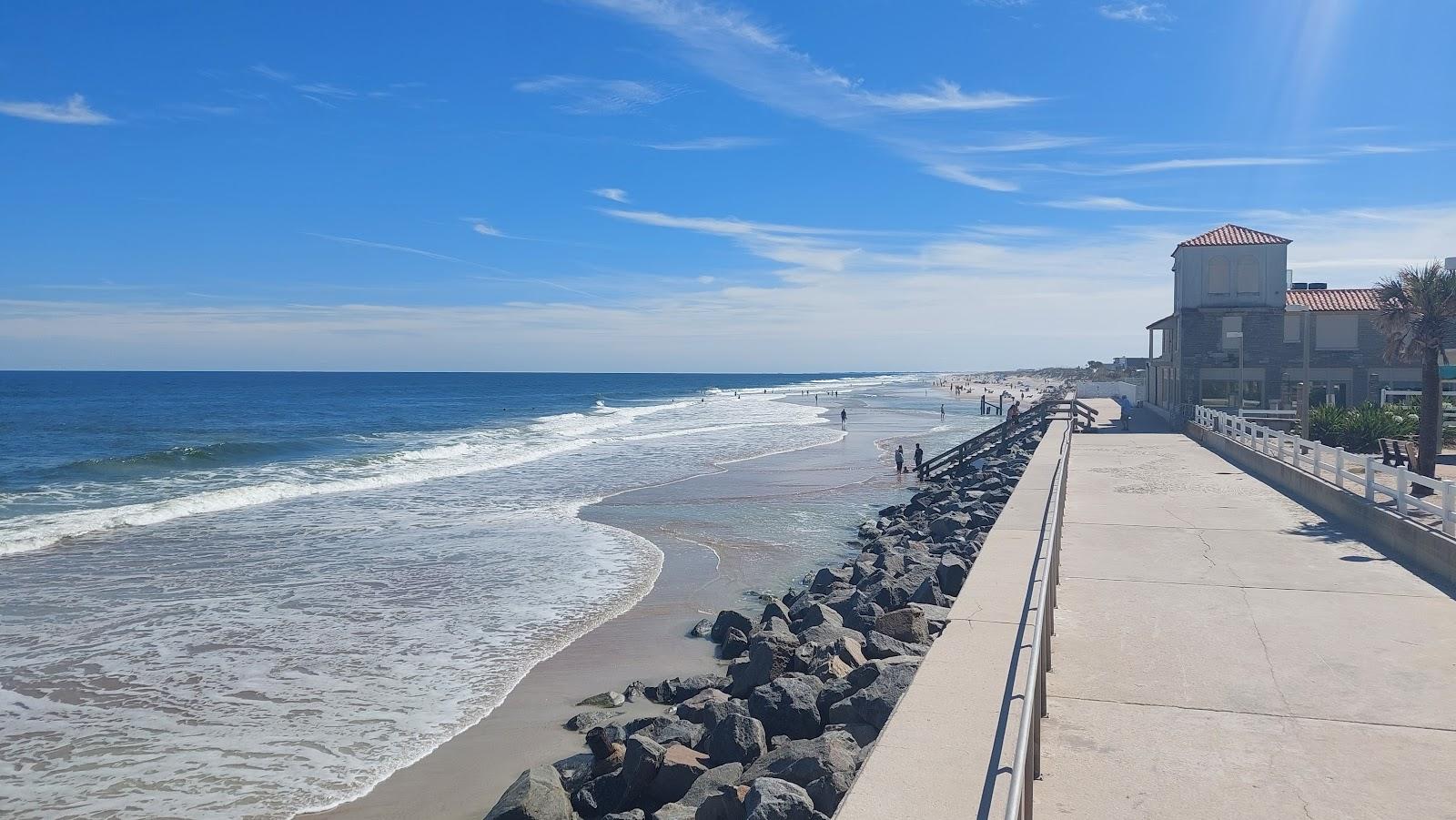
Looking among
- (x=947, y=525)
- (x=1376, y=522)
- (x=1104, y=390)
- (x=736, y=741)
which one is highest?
(x=1104, y=390)

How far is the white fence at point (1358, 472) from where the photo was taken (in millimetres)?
10217

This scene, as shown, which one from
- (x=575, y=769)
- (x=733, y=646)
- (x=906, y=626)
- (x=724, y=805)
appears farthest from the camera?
(x=733, y=646)

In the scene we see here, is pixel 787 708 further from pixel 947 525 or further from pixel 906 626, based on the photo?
pixel 947 525

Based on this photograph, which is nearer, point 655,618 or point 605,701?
point 605,701

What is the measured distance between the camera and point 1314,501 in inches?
564

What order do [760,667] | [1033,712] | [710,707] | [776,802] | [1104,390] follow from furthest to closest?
[1104,390]
[760,667]
[710,707]
[776,802]
[1033,712]

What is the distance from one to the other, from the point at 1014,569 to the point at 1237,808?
443 centimetres

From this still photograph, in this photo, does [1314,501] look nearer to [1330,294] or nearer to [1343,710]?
[1343,710]

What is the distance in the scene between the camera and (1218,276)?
2969cm

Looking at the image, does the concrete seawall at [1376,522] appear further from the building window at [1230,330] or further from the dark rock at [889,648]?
the building window at [1230,330]

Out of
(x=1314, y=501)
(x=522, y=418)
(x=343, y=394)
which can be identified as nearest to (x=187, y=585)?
(x=1314, y=501)

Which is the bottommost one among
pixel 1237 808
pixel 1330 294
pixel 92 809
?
pixel 92 809

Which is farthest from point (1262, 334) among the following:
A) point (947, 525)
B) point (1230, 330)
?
point (947, 525)

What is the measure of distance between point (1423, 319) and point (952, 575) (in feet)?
38.1
